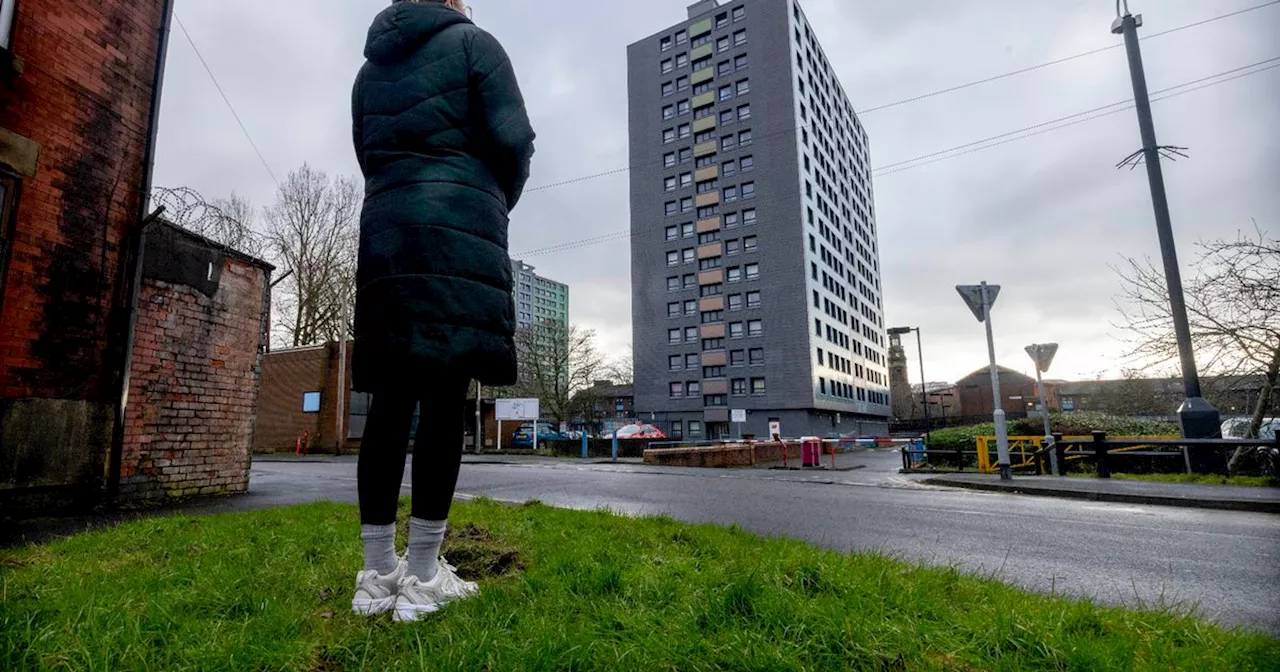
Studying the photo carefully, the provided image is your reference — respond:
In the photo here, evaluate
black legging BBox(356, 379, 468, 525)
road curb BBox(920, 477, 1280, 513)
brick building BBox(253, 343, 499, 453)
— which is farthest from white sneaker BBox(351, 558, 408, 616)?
brick building BBox(253, 343, 499, 453)

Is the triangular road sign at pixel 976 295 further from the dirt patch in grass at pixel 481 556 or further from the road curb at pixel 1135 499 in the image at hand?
the dirt patch in grass at pixel 481 556

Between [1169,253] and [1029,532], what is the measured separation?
1002cm

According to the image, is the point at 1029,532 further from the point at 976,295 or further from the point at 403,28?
the point at 976,295

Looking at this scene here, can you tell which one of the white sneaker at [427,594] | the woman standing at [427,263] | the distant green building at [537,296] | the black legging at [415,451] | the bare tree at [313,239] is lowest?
the white sneaker at [427,594]

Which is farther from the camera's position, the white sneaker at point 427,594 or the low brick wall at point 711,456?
the low brick wall at point 711,456

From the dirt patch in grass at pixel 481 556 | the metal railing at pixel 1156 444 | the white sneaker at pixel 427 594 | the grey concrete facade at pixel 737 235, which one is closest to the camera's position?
the white sneaker at pixel 427 594

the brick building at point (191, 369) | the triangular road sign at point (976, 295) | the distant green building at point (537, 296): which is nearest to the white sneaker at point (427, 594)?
the brick building at point (191, 369)

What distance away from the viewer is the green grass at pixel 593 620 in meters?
1.59

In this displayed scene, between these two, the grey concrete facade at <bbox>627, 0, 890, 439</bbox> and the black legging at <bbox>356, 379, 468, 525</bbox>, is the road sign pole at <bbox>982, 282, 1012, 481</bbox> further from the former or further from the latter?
the grey concrete facade at <bbox>627, 0, 890, 439</bbox>

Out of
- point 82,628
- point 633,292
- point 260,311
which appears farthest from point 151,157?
point 633,292

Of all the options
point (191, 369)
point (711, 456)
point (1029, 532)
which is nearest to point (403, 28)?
point (1029, 532)

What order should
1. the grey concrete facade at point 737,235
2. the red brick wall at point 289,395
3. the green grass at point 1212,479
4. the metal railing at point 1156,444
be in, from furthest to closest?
A: the grey concrete facade at point 737,235
the red brick wall at point 289,395
the metal railing at point 1156,444
the green grass at point 1212,479

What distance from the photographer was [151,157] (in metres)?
5.90

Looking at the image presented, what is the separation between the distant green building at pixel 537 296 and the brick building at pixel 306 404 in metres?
99.4
